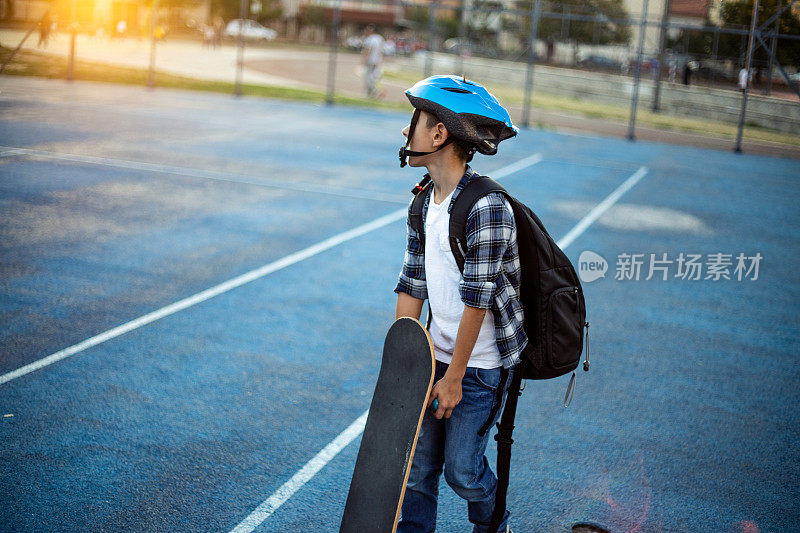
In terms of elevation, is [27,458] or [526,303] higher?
[526,303]

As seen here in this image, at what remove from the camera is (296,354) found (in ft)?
20.1

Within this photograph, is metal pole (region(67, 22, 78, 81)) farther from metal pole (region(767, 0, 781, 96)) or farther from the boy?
the boy

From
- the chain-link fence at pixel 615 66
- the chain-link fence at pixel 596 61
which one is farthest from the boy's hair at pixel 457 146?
the chain-link fence at pixel 615 66

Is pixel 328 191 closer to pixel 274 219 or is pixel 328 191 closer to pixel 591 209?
pixel 274 219

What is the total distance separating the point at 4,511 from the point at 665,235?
962 centimetres

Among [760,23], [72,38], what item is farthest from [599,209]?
[72,38]

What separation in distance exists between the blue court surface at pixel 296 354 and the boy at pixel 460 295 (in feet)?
3.16

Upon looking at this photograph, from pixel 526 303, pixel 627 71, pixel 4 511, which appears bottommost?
pixel 4 511

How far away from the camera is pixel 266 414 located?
5090 mm

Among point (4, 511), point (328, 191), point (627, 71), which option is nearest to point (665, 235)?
point (328, 191)

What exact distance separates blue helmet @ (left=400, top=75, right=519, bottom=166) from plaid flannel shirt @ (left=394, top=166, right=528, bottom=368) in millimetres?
185

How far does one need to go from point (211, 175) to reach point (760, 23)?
17.6 m

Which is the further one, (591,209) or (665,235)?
(591,209)

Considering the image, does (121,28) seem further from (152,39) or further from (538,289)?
(538,289)
